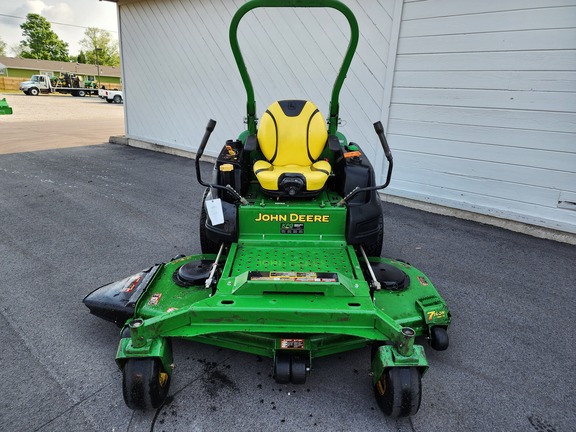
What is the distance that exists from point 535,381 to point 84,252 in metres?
3.65

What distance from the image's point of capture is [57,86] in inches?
1289

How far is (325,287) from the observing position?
2031 millimetres

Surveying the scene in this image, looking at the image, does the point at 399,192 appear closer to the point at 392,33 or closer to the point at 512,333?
the point at 392,33

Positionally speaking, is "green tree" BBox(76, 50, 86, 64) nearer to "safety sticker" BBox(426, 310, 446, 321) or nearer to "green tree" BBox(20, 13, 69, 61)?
"green tree" BBox(20, 13, 69, 61)

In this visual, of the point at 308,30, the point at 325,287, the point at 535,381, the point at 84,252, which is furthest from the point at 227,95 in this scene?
the point at 535,381

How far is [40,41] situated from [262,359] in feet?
253

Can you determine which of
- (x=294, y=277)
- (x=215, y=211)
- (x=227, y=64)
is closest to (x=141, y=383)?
(x=294, y=277)

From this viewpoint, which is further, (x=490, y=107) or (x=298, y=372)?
(x=490, y=107)

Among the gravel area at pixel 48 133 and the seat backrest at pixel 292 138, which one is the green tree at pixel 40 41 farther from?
the seat backrest at pixel 292 138

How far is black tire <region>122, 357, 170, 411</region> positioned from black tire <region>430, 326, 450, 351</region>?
149 cm

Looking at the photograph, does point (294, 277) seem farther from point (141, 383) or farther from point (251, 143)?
point (251, 143)

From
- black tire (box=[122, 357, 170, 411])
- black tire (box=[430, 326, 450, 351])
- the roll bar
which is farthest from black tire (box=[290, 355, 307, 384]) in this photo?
the roll bar

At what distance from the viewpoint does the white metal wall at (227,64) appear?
5.38m

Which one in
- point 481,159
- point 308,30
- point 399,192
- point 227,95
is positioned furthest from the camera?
point 227,95
